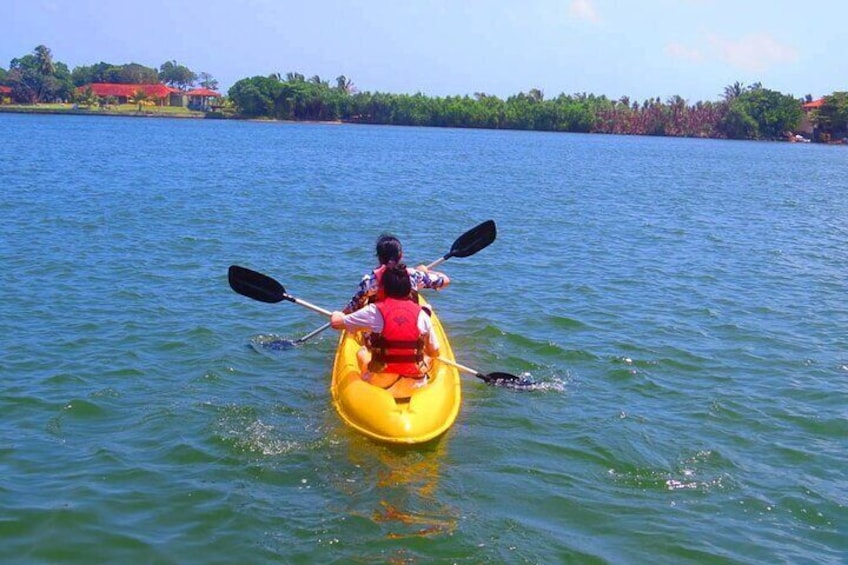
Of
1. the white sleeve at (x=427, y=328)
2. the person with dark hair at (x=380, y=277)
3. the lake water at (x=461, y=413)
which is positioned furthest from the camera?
the person with dark hair at (x=380, y=277)

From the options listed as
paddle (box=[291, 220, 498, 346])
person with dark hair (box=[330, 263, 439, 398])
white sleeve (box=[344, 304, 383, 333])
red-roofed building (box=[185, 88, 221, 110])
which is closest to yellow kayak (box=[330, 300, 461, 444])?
person with dark hair (box=[330, 263, 439, 398])

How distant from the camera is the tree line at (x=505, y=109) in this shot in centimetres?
10456

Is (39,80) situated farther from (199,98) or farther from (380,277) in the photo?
(380,277)

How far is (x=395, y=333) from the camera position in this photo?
272 inches

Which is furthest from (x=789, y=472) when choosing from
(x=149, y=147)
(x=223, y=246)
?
(x=149, y=147)

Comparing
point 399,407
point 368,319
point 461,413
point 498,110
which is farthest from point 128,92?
point 399,407

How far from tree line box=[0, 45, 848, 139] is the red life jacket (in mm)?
105805

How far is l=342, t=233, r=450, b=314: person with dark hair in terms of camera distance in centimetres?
747

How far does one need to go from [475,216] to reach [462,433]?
49.0 feet

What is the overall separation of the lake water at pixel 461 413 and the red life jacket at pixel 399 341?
682mm

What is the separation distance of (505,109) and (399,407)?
11078cm

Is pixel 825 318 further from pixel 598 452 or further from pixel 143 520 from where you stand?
pixel 143 520

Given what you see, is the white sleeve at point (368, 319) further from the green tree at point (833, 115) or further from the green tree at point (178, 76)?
the green tree at point (178, 76)

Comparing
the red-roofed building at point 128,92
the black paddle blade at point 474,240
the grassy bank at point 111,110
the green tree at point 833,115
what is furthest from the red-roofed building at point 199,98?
the black paddle blade at point 474,240
